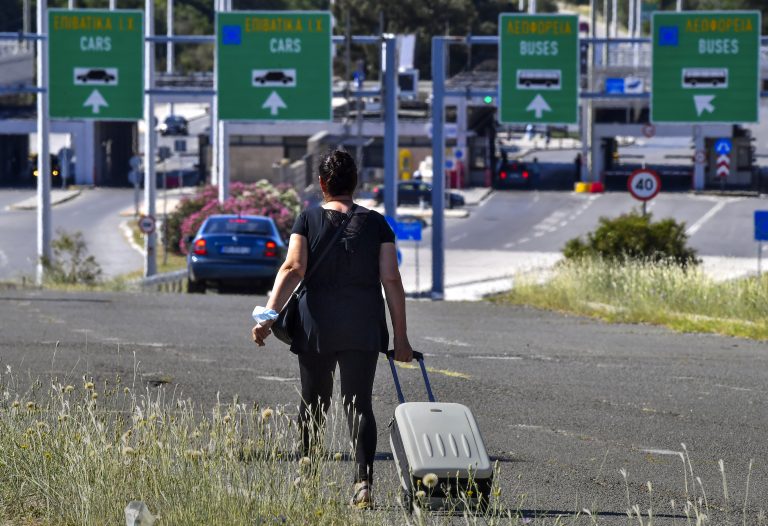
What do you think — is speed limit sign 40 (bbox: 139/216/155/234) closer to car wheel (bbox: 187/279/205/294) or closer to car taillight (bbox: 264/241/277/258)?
car wheel (bbox: 187/279/205/294)

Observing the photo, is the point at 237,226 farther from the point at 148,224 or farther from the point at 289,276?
the point at 289,276

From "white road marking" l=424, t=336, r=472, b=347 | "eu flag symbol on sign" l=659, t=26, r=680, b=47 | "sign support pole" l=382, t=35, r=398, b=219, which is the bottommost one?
"white road marking" l=424, t=336, r=472, b=347

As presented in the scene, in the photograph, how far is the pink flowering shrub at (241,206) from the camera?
42906mm

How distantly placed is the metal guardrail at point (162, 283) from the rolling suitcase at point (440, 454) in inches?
877

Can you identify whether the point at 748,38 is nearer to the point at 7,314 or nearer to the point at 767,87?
the point at 7,314

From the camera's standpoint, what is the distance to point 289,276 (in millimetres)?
6859

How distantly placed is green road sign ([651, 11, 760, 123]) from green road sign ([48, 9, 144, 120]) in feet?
34.3

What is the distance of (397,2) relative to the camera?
337ft

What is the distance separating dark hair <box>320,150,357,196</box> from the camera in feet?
22.7

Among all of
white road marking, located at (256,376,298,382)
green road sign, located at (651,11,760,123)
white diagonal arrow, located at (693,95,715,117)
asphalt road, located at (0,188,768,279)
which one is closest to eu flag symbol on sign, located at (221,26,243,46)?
green road sign, located at (651,11,760,123)

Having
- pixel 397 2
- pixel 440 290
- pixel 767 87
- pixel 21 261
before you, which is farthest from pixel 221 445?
pixel 397 2

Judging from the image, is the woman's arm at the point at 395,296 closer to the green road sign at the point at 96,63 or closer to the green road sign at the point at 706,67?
the green road sign at the point at 706,67

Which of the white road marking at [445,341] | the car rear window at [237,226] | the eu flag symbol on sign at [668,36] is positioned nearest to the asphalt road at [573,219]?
the eu flag symbol on sign at [668,36]

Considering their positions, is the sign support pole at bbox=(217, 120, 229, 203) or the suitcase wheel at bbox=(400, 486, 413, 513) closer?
the suitcase wheel at bbox=(400, 486, 413, 513)
